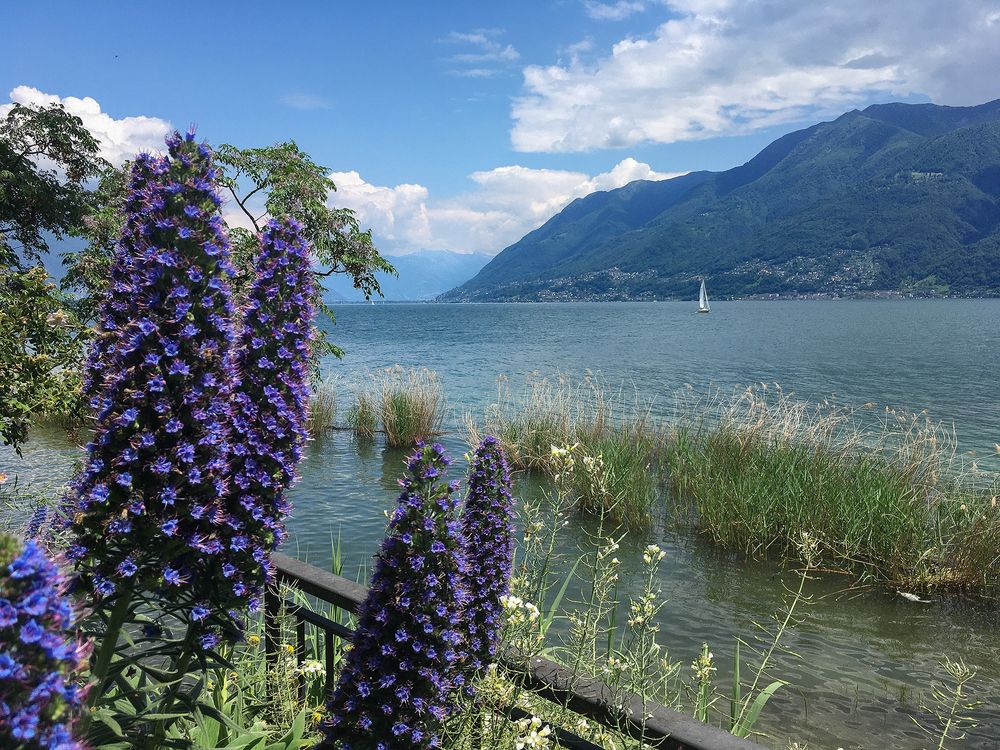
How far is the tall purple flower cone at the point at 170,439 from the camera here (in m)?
1.91

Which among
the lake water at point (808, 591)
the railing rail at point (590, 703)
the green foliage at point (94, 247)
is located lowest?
the lake water at point (808, 591)

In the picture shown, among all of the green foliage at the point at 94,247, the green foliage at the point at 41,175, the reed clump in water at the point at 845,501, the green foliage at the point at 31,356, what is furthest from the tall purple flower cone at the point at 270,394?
the green foliage at the point at 41,175

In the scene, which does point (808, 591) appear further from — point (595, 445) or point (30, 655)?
point (30, 655)

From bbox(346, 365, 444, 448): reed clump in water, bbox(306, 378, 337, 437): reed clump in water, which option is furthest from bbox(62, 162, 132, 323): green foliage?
bbox(346, 365, 444, 448): reed clump in water

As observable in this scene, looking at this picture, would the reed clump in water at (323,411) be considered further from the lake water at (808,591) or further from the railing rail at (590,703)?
the railing rail at (590,703)

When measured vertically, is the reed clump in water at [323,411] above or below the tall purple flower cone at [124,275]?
below

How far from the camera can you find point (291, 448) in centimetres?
218

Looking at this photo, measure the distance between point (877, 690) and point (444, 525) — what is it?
8077 millimetres

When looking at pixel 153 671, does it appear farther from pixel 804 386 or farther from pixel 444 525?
pixel 804 386

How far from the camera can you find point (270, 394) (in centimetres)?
214

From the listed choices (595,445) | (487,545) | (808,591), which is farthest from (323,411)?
(487,545)

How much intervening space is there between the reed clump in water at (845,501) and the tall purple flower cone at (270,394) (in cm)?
837

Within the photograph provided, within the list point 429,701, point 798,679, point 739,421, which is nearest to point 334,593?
point 429,701

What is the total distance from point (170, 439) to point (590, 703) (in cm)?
176
